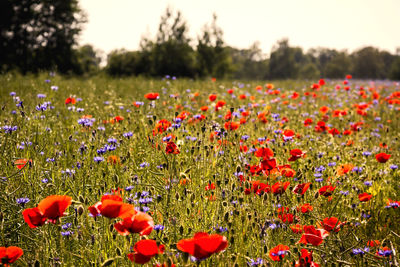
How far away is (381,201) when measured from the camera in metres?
2.83

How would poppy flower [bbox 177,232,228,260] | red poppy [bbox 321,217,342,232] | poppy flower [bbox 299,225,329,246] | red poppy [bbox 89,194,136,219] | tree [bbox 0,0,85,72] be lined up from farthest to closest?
tree [bbox 0,0,85,72] → red poppy [bbox 321,217,342,232] → poppy flower [bbox 299,225,329,246] → red poppy [bbox 89,194,136,219] → poppy flower [bbox 177,232,228,260]

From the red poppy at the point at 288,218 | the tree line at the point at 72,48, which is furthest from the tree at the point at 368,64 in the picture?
the red poppy at the point at 288,218

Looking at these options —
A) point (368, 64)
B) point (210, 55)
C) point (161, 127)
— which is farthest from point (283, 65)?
point (161, 127)

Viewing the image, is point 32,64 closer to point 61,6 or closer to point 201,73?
point 61,6

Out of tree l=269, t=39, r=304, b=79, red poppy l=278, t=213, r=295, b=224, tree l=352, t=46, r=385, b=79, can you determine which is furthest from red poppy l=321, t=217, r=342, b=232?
tree l=352, t=46, r=385, b=79

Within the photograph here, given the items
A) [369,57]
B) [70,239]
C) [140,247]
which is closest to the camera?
[140,247]

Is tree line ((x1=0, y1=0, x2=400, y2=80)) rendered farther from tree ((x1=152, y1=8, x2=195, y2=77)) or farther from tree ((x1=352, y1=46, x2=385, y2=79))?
tree ((x1=352, y1=46, x2=385, y2=79))

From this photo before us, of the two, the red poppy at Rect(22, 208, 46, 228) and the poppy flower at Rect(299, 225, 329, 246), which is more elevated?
the red poppy at Rect(22, 208, 46, 228)

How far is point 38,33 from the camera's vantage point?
23094mm

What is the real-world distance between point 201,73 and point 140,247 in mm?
21742

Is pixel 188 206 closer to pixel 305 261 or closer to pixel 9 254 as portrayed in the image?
pixel 305 261

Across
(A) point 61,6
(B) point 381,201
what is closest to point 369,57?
(A) point 61,6

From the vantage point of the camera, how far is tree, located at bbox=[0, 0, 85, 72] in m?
21.5

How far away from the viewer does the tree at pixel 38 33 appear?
21.5 m
